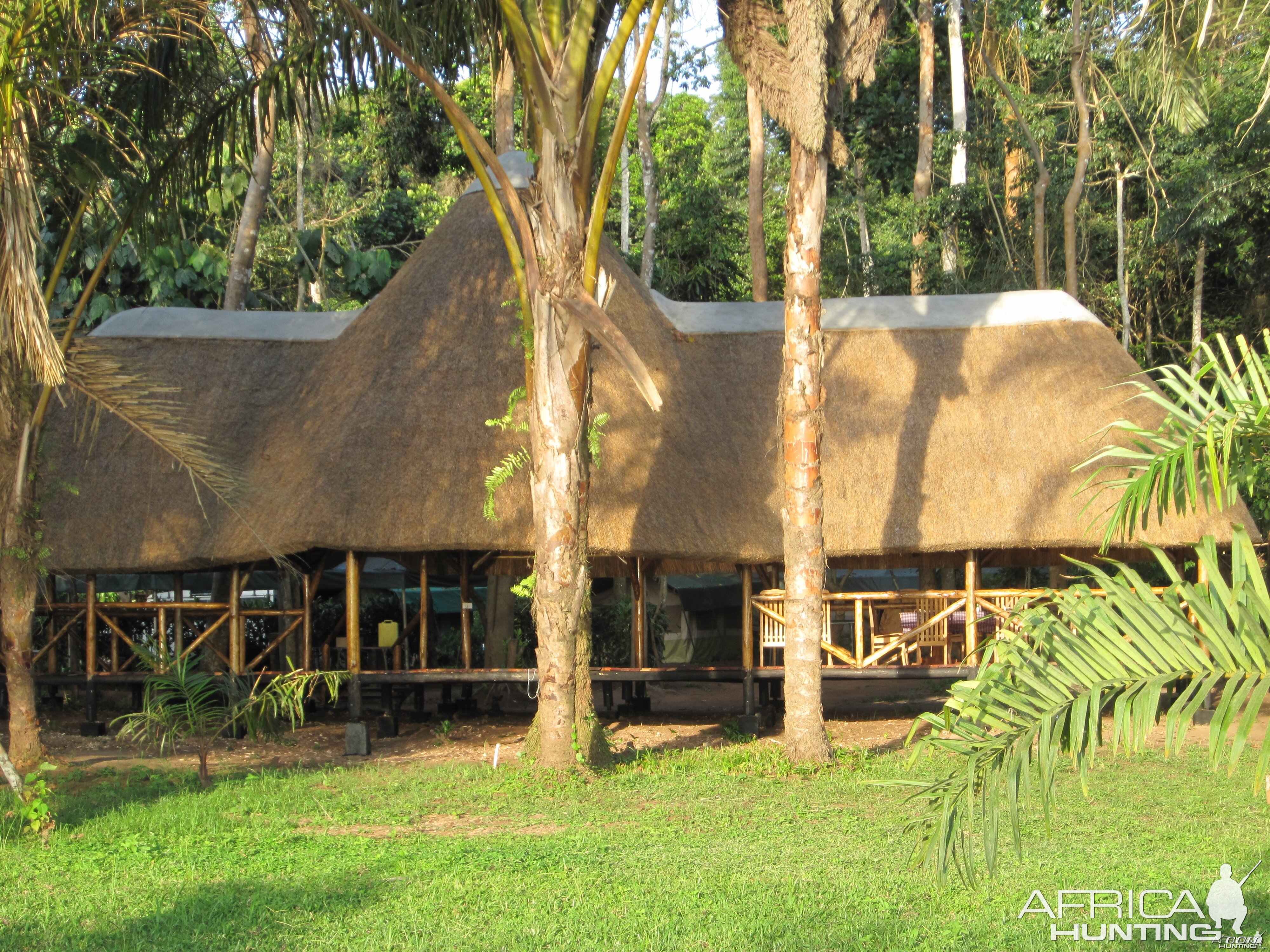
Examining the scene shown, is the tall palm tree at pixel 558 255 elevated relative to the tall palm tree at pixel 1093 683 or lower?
elevated

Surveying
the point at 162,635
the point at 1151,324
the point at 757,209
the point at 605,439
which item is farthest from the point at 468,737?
the point at 1151,324

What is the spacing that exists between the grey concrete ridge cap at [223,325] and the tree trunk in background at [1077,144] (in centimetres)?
1166

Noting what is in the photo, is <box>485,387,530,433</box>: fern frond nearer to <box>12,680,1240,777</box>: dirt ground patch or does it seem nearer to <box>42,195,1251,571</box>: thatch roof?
<box>42,195,1251,571</box>: thatch roof

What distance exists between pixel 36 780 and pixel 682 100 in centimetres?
3089

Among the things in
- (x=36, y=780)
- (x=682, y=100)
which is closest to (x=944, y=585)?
(x=36, y=780)

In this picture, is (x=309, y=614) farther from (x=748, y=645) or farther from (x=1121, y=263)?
(x=1121, y=263)

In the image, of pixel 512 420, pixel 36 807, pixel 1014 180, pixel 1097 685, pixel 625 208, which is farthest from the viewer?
pixel 625 208

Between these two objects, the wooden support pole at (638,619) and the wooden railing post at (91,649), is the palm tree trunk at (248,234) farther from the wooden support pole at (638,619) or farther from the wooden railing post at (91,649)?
the wooden support pole at (638,619)

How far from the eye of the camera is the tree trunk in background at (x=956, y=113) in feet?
72.2

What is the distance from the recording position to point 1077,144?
20.5 metres

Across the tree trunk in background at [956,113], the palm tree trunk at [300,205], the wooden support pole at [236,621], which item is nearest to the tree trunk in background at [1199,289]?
the tree trunk in background at [956,113]

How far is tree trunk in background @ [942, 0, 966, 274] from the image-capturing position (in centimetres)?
2200

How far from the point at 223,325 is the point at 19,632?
7.47m

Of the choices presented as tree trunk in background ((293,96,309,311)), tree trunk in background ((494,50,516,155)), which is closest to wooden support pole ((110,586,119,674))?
tree trunk in background ((494,50,516,155))
